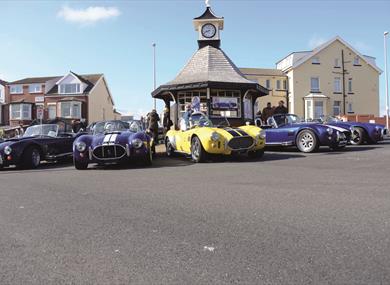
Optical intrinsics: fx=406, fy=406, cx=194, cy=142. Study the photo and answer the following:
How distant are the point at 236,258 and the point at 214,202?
226 centimetres

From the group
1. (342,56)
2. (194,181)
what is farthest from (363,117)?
(194,181)

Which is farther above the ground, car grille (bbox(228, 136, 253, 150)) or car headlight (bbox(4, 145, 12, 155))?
car grille (bbox(228, 136, 253, 150))

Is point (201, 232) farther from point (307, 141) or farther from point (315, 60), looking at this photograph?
point (315, 60)

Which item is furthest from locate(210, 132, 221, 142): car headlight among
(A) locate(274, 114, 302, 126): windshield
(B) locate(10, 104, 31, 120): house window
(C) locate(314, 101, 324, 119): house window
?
(B) locate(10, 104, 31, 120): house window

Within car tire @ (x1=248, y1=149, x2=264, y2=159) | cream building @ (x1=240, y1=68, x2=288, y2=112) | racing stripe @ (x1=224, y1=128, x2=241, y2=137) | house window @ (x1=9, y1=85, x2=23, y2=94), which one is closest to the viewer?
racing stripe @ (x1=224, y1=128, x2=241, y2=137)

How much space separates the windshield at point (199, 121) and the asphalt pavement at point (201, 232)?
14.8ft

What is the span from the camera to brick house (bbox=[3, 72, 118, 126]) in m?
49.5

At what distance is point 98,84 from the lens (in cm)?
5319

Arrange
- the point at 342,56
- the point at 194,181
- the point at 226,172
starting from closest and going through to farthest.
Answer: the point at 194,181
the point at 226,172
the point at 342,56

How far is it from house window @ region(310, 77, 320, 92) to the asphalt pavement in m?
40.1

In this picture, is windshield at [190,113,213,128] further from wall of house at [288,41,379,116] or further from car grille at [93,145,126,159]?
wall of house at [288,41,379,116]

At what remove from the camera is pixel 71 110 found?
4919 centimetres

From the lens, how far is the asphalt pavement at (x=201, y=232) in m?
3.03

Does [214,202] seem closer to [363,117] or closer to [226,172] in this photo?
[226,172]
